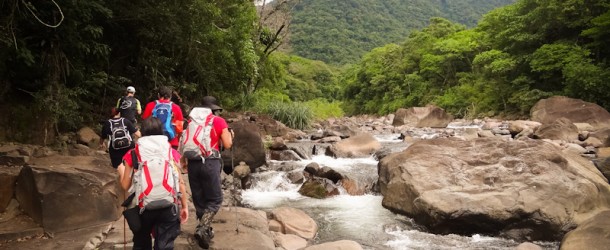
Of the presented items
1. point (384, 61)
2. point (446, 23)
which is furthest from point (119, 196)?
point (384, 61)

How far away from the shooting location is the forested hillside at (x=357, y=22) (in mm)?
91312

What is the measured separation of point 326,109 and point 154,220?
95.2 ft

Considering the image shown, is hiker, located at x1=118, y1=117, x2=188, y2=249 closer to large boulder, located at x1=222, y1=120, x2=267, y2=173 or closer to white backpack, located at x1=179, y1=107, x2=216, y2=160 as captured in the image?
white backpack, located at x1=179, y1=107, x2=216, y2=160

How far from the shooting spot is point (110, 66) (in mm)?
11383

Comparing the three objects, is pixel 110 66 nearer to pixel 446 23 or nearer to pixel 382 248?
pixel 382 248

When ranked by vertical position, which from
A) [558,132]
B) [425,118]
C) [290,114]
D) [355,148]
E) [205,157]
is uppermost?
[205,157]

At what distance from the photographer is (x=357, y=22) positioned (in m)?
102

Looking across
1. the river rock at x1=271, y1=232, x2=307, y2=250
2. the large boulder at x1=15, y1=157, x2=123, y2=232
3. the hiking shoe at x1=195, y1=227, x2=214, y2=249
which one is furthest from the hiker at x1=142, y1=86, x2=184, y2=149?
the river rock at x1=271, y1=232, x2=307, y2=250

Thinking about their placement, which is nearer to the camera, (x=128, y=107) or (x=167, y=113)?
(x=167, y=113)

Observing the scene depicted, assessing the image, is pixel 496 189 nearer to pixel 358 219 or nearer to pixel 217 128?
pixel 358 219

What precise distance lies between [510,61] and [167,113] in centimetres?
2718

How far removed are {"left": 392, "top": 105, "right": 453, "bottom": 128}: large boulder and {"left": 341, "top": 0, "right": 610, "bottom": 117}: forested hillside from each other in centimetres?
551

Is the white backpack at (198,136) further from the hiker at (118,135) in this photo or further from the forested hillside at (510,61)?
the forested hillside at (510,61)

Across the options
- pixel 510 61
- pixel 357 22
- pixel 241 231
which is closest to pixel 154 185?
pixel 241 231
